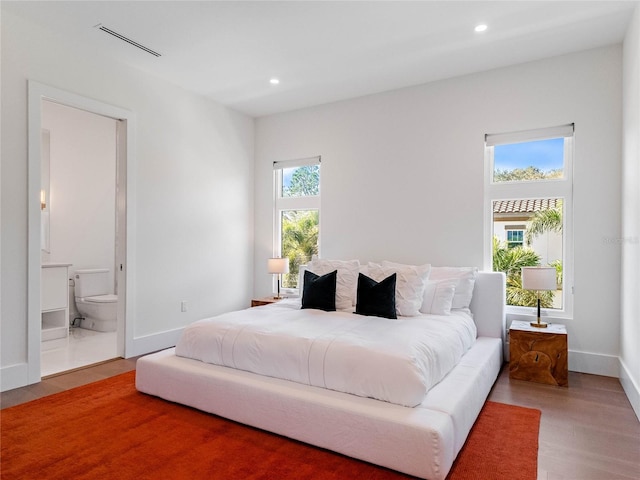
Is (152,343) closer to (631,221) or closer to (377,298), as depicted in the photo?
(377,298)

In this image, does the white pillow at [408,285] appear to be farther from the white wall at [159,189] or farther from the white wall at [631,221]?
the white wall at [159,189]

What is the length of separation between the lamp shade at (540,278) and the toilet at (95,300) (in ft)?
15.6

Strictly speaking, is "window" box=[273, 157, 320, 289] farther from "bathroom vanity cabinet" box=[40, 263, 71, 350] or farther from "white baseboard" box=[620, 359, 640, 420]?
"white baseboard" box=[620, 359, 640, 420]

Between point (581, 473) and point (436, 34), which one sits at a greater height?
point (436, 34)

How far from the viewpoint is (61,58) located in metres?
3.38

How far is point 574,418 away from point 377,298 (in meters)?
1.57

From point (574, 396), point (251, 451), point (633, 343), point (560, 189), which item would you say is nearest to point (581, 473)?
point (574, 396)

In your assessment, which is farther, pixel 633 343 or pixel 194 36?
pixel 194 36

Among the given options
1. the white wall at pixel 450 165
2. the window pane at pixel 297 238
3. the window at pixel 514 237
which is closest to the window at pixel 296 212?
the window pane at pixel 297 238

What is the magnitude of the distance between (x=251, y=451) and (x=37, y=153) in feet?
9.66

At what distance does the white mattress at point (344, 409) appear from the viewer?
1878 mm

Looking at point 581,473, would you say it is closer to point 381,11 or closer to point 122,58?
point 381,11

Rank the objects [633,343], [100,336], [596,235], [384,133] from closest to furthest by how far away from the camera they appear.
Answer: [633,343] < [596,235] < [384,133] < [100,336]

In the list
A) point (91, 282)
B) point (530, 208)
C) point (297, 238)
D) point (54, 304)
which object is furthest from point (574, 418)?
point (91, 282)
